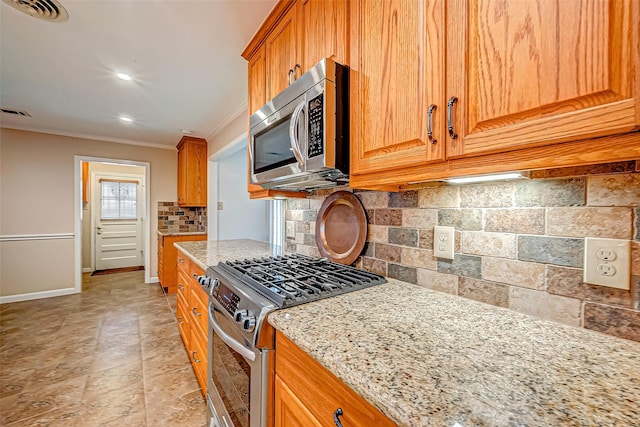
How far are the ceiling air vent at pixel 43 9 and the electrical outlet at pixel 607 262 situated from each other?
2.57 meters

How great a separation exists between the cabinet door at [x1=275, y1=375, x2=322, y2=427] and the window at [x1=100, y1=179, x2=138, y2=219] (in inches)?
254

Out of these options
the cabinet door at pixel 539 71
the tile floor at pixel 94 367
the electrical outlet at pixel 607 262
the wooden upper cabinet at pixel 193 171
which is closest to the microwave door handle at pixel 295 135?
the cabinet door at pixel 539 71

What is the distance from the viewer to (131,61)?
6.48 ft

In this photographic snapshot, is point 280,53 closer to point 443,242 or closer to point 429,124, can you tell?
point 429,124

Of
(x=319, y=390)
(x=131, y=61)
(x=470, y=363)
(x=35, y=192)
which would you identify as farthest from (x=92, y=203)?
(x=470, y=363)

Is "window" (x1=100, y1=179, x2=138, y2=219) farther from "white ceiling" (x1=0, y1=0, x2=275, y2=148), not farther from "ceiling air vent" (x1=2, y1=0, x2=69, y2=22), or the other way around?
"ceiling air vent" (x1=2, y1=0, x2=69, y2=22)

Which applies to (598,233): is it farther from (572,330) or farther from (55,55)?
(55,55)

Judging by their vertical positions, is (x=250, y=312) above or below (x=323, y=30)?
below

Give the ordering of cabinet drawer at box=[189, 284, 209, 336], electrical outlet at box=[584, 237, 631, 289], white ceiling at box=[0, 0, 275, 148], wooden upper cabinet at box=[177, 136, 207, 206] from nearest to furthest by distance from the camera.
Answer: electrical outlet at box=[584, 237, 631, 289] < white ceiling at box=[0, 0, 275, 148] < cabinet drawer at box=[189, 284, 209, 336] < wooden upper cabinet at box=[177, 136, 207, 206]

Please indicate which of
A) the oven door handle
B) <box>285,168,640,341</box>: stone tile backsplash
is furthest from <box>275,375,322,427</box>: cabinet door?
<box>285,168,640,341</box>: stone tile backsplash

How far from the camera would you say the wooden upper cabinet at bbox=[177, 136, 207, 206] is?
4.09 m

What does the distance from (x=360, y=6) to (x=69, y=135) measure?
15.8 feet

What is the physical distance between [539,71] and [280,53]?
1.28 m

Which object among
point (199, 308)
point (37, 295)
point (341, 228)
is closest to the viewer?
point (341, 228)
